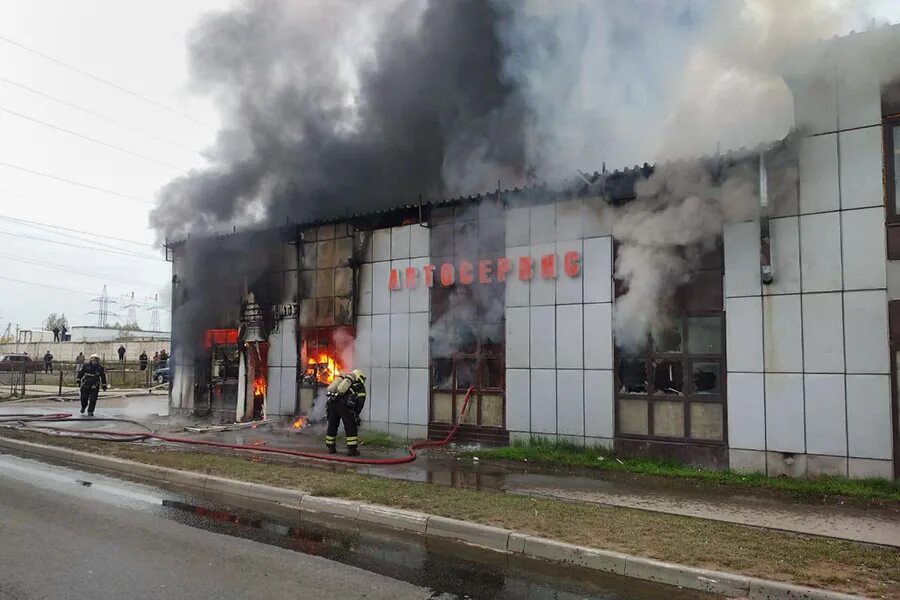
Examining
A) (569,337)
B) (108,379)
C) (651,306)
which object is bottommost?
(108,379)

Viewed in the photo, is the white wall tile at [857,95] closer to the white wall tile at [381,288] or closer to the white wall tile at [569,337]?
the white wall tile at [569,337]

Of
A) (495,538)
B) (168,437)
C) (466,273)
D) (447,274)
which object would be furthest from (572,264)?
(168,437)

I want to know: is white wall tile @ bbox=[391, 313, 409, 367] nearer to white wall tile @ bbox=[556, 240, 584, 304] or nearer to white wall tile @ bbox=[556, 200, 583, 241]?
white wall tile @ bbox=[556, 240, 584, 304]

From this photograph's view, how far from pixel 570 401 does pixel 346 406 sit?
3511mm

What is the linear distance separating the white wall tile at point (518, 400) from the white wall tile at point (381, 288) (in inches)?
115

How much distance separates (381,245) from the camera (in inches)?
485

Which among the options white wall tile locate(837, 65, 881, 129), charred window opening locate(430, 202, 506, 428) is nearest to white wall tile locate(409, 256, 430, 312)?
charred window opening locate(430, 202, 506, 428)

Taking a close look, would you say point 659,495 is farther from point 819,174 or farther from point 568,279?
point 819,174

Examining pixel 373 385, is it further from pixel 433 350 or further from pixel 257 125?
pixel 257 125

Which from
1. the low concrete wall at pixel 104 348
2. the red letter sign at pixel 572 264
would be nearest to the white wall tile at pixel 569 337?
the red letter sign at pixel 572 264

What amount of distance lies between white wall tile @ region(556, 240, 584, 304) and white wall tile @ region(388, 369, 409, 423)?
11.1 ft

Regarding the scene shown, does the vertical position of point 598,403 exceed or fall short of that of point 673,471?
it exceeds it

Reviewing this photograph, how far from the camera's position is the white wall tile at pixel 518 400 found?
1027cm

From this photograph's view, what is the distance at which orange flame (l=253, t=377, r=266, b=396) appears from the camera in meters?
13.9
